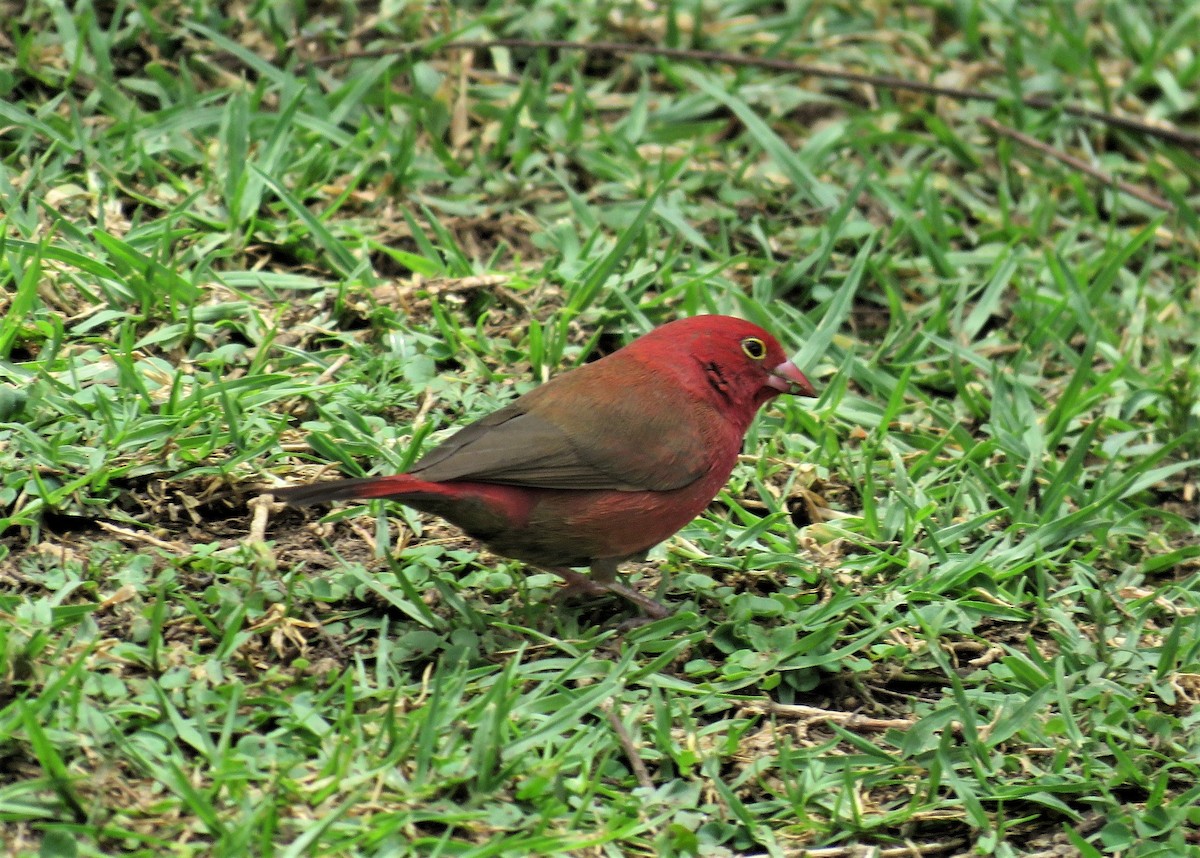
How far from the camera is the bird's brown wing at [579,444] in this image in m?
3.98

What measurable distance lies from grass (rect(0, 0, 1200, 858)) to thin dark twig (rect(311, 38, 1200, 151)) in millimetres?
82

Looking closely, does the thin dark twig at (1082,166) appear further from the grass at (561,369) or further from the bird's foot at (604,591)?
the bird's foot at (604,591)

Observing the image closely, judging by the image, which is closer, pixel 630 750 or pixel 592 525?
pixel 630 750

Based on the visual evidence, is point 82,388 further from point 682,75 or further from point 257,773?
point 682,75

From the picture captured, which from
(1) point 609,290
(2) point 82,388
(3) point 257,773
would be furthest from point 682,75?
(3) point 257,773

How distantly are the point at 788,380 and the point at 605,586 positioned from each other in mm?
848

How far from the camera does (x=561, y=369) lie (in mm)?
5152

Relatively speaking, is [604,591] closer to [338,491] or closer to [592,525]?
[592,525]

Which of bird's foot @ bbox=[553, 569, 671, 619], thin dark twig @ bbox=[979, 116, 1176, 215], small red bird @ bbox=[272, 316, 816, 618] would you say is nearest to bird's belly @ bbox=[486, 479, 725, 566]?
small red bird @ bbox=[272, 316, 816, 618]

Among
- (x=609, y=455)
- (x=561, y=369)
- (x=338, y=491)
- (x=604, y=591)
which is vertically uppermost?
(x=338, y=491)

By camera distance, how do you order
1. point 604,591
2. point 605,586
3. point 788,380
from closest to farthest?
point 605,586 → point 604,591 → point 788,380

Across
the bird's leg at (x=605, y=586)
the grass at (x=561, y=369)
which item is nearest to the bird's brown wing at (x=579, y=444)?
the bird's leg at (x=605, y=586)

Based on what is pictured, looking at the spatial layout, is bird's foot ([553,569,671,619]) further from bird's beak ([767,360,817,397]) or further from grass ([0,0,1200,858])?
bird's beak ([767,360,817,397])

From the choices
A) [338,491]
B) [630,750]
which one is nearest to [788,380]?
[630,750]
